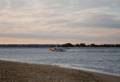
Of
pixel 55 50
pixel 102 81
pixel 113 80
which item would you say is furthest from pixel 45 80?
pixel 55 50

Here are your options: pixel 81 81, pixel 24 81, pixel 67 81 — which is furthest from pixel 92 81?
pixel 24 81

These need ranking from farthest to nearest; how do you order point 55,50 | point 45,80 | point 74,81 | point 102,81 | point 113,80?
point 55,50, point 113,80, point 102,81, point 74,81, point 45,80

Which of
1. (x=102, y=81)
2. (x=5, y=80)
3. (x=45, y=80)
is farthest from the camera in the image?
(x=102, y=81)

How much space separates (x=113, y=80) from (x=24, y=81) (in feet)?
36.8

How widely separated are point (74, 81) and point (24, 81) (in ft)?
15.0

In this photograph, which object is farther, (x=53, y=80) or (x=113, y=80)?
(x=113, y=80)

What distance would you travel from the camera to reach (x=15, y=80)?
19953mm

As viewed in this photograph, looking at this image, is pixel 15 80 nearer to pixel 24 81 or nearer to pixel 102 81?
pixel 24 81

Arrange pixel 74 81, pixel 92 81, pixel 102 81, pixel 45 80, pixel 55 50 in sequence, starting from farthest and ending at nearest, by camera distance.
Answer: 1. pixel 55 50
2. pixel 102 81
3. pixel 92 81
4. pixel 74 81
5. pixel 45 80

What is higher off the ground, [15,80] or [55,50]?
[15,80]

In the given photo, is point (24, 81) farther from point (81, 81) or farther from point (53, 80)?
point (81, 81)

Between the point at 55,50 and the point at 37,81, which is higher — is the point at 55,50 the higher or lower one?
the lower one

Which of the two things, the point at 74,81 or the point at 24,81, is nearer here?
the point at 24,81

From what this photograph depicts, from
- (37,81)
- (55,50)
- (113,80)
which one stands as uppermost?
(37,81)
